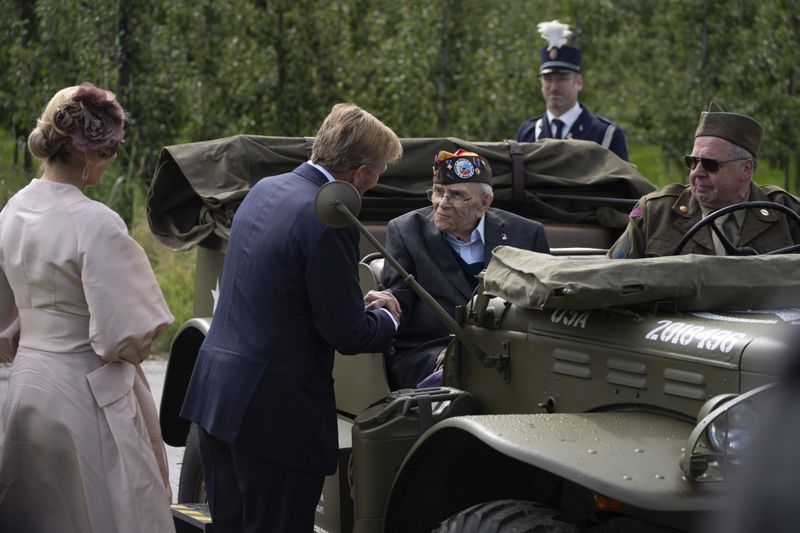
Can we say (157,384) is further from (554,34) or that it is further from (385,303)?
(385,303)

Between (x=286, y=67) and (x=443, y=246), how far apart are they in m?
10.2

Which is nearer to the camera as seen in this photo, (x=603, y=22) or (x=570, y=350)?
(x=570, y=350)

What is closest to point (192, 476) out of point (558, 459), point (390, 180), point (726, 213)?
point (390, 180)

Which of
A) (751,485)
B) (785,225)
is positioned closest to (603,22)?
(785,225)

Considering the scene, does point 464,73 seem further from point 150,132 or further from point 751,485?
point 751,485

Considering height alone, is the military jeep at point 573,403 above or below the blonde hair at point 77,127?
below

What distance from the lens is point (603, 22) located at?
25.2 meters

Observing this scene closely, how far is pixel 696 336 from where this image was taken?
3145 millimetres

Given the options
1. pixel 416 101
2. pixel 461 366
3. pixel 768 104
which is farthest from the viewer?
pixel 768 104

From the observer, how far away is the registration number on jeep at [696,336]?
3.06 m

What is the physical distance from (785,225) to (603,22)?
21344 millimetres

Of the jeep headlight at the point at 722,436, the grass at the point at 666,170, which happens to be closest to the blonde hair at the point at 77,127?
the jeep headlight at the point at 722,436

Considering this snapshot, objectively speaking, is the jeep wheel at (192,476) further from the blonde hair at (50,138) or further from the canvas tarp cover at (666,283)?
the canvas tarp cover at (666,283)

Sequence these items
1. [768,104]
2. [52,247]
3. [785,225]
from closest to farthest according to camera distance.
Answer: [52,247] → [785,225] → [768,104]
